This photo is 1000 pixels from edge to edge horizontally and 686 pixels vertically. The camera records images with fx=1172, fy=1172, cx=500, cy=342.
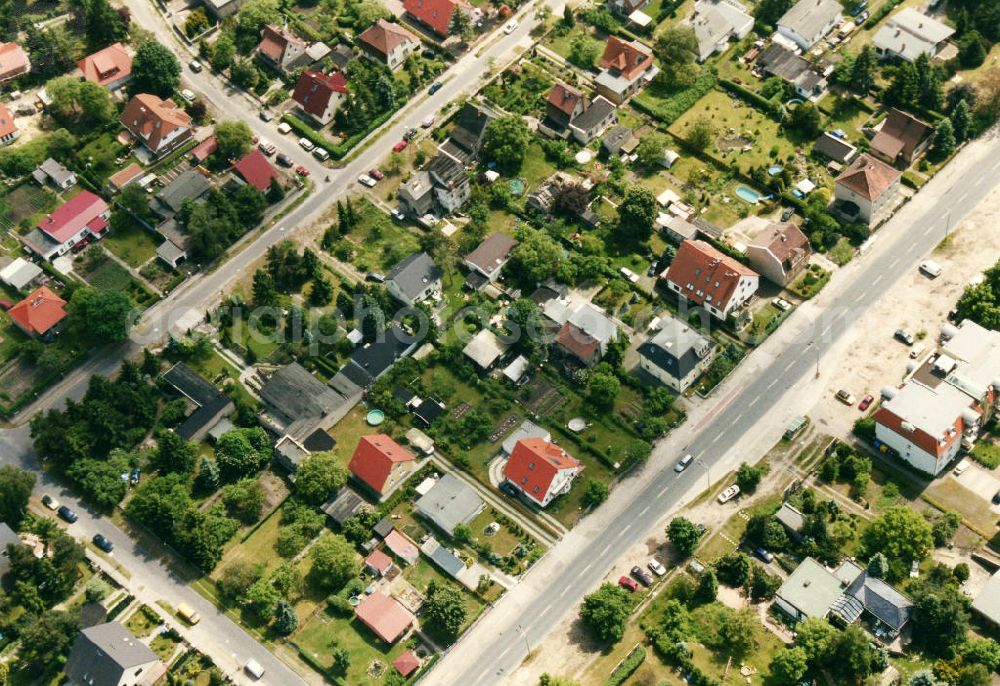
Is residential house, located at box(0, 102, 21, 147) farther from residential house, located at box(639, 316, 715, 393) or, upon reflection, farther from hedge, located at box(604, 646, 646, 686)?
hedge, located at box(604, 646, 646, 686)

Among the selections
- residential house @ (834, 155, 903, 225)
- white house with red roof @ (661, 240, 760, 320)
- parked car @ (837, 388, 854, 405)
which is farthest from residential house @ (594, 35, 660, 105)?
parked car @ (837, 388, 854, 405)

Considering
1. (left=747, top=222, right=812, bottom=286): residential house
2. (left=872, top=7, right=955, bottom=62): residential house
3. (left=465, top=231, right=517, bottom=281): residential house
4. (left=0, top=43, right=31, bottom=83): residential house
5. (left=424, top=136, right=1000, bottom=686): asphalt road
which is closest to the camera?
(left=424, top=136, right=1000, bottom=686): asphalt road

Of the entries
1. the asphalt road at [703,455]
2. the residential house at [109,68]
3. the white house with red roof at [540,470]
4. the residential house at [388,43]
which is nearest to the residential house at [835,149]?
the asphalt road at [703,455]

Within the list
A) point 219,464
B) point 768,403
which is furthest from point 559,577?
point 219,464

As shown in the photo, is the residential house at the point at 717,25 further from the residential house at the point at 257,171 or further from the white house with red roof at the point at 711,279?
the residential house at the point at 257,171

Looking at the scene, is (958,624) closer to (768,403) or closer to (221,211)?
(768,403)
